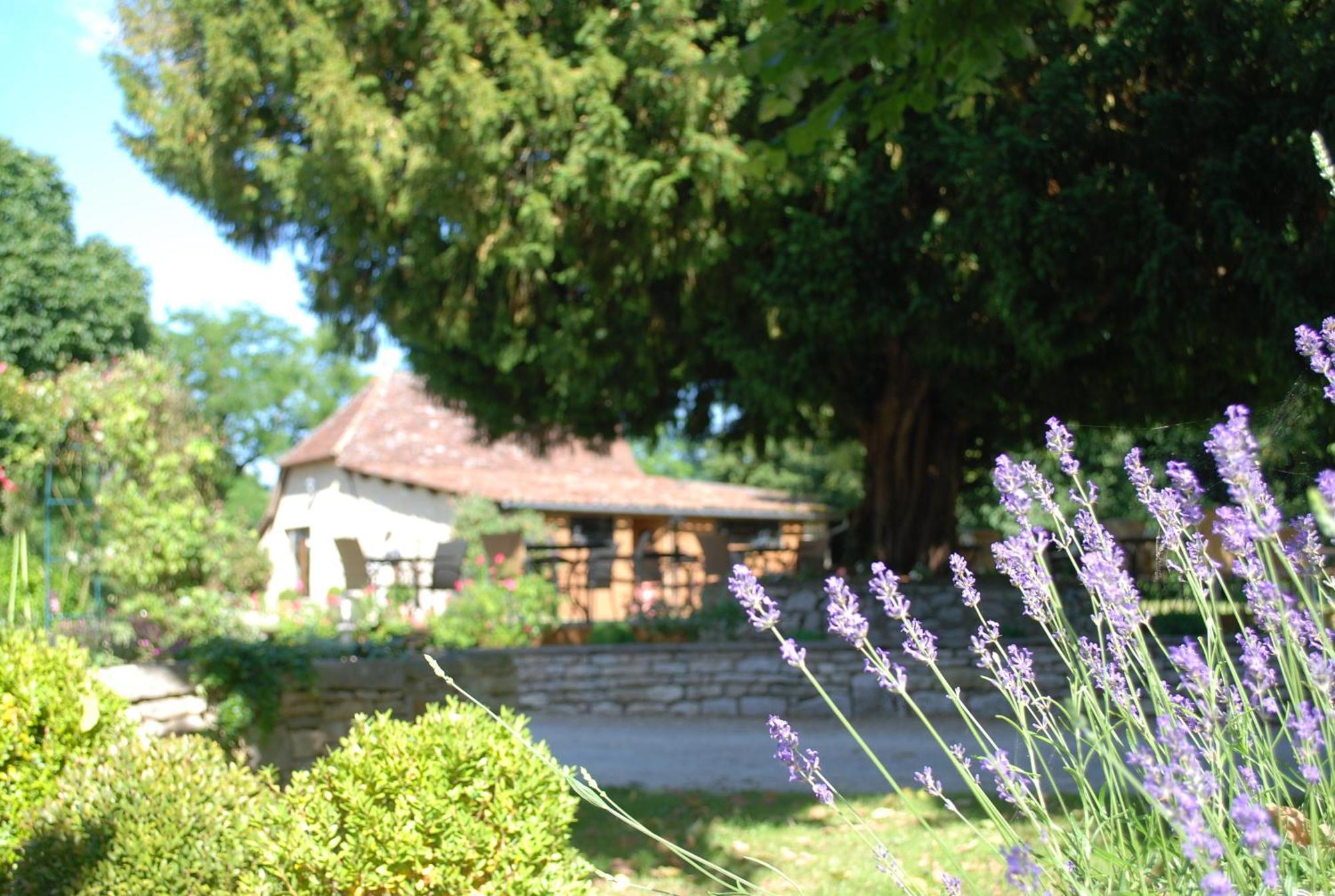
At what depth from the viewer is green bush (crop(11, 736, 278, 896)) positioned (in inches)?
128

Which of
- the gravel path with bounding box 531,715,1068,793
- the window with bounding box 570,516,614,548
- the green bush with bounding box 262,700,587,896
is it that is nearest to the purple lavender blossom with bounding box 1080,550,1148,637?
the green bush with bounding box 262,700,587,896

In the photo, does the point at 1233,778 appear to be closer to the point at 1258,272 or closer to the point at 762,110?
the point at 762,110

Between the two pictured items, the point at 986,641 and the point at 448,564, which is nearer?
the point at 986,641

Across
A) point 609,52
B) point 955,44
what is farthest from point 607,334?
point 955,44

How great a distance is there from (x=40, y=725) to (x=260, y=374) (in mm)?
41076

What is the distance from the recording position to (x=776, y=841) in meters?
5.29

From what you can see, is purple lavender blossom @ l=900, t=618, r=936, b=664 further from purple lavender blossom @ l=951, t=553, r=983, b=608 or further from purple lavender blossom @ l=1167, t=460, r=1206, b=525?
purple lavender blossom @ l=1167, t=460, r=1206, b=525

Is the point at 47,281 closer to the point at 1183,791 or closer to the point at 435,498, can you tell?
the point at 435,498

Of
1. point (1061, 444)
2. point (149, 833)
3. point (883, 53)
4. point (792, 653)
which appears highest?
point (883, 53)

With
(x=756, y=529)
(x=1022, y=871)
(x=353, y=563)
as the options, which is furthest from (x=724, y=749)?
(x=756, y=529)

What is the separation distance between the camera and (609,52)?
357 inches

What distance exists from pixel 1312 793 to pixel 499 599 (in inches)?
430

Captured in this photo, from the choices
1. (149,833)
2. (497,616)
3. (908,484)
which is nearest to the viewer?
(149,833)

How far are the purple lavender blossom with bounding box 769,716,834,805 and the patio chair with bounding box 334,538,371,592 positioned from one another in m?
11.6
